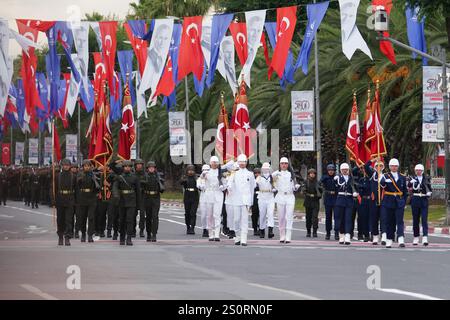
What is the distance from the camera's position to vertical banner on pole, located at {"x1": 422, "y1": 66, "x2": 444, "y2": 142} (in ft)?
124

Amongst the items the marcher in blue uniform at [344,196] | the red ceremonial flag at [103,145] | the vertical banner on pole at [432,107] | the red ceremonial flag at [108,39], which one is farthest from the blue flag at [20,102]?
the marcher in blue uniform at [344,196]

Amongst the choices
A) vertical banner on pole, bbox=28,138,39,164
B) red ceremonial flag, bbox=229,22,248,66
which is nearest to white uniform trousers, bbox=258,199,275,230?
red ceremonial flag, bbox=229,22,248,66

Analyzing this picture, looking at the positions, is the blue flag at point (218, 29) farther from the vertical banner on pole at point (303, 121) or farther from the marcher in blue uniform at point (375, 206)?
the marcher in blue uniform at point (375, 206)

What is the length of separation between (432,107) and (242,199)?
1201 centimetres

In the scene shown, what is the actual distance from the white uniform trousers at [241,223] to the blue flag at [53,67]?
20350 millimetres

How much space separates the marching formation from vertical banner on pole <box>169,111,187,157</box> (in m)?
24.1

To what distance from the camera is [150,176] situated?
29.8 metres

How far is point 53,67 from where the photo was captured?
56.1 metres

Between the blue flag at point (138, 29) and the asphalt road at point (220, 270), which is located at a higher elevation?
the blue flag at point (138, 29)

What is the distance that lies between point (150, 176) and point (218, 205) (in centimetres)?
175

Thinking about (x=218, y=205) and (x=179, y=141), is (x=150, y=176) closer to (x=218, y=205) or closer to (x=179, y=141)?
(x=218, y=205)

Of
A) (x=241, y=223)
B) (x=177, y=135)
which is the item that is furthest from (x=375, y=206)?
(x=177, y=135)

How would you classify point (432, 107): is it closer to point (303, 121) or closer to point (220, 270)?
point (303, 121)

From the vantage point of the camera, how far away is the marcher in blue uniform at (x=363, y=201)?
2947 cm
